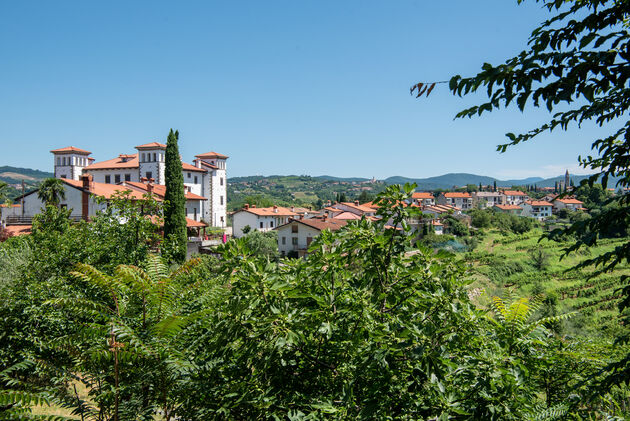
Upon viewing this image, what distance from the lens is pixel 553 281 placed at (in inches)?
1842

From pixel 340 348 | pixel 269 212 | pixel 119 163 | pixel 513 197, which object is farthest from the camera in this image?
pixel 513 197

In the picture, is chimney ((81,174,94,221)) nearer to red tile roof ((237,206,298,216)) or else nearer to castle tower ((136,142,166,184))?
castle tower ((136,142,166,184))

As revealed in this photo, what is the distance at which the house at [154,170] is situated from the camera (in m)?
56.6

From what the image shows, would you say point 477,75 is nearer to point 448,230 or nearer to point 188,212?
point 188,212

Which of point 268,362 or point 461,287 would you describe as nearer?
point 268,362

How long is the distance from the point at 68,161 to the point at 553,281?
7368 centimetres

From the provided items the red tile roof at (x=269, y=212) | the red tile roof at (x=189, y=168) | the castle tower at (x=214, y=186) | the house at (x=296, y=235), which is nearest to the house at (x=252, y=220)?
the red tile roof at (x=269, y=212)

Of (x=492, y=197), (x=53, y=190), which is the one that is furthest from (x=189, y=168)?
(x=492, y=197)

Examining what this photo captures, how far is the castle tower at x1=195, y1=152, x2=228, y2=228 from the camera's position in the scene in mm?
63656

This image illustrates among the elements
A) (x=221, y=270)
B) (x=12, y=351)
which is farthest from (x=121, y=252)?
(x=221, y=270)

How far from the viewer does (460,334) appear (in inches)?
125

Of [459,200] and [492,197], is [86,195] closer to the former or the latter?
[459,200]

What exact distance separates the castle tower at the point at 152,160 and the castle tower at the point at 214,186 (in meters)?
8.28

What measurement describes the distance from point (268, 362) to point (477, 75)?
2.36 metres
